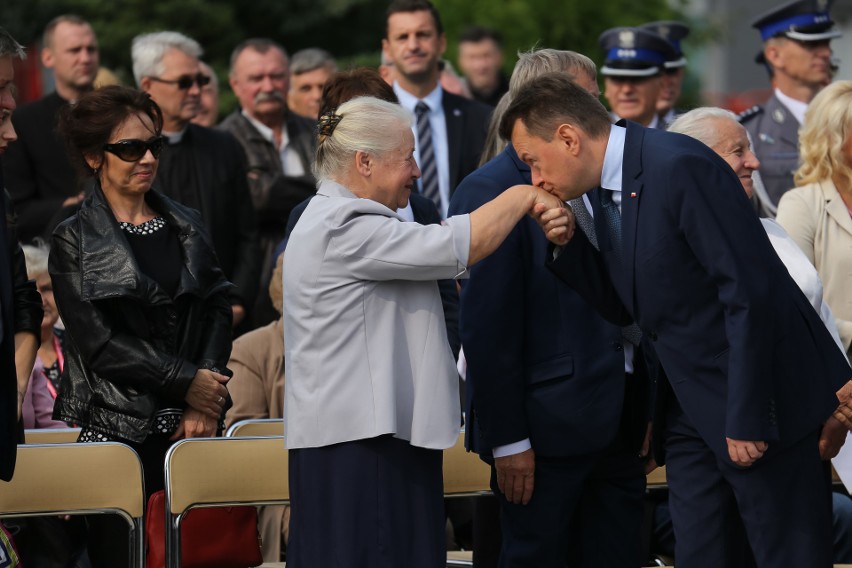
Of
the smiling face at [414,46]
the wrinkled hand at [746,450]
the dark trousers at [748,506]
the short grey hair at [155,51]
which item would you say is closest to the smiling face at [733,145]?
the dark trousers at [748,506]

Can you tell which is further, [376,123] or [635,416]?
[635,416]

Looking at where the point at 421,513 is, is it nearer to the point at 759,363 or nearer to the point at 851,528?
the point at 759,363

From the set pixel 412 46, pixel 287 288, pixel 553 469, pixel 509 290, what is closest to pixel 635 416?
pixel 553 469

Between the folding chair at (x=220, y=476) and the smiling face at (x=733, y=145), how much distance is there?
6.08ft

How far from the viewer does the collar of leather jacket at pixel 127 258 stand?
186 inches

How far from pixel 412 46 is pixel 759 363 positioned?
381cm

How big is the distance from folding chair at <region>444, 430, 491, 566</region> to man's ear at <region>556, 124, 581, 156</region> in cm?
146

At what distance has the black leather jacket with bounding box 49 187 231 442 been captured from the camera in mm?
A: 4727

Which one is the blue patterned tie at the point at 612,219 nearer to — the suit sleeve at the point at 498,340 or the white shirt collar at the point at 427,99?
the suit sleeve at the point at 498,340

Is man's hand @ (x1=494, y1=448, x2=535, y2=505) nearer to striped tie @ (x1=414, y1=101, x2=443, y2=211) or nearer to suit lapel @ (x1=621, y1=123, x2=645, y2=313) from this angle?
suit lapel @ (x1=621, y1=123, x2=645, y2=313)

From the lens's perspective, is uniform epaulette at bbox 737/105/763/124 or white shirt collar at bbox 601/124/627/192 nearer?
white shirt collar at bbox 601/124/627/192

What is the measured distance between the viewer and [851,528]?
5.26m

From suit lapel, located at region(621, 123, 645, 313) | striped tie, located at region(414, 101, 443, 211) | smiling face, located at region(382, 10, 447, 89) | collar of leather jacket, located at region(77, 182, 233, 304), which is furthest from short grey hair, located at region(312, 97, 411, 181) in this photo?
smiling face, located at region(382, 10, 447, 89)

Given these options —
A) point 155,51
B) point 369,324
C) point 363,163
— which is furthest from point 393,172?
point 155,51
